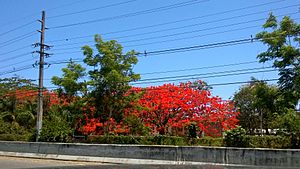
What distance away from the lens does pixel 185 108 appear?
33094 mm

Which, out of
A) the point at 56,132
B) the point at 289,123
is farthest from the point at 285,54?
the point at 56,132

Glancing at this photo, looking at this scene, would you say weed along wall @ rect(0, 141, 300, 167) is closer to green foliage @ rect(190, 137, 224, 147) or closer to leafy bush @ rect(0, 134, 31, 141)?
green foliage @ rect(190, 137, 224, 147)

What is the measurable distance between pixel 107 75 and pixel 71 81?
3232 mm

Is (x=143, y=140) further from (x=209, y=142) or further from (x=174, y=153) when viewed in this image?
(x=209, y=142)

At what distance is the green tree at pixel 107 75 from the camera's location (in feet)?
89.7

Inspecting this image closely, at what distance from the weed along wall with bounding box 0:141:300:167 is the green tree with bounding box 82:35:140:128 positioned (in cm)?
641

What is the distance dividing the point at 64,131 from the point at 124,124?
6054 mm

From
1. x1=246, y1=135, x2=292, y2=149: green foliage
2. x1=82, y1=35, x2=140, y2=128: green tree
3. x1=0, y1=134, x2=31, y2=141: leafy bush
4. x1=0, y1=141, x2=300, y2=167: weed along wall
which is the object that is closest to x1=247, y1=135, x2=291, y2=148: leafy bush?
x1=246, y1=135, x2=292, y2=149: green foliage

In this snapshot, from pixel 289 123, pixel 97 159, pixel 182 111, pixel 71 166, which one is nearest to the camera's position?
pixel 71 166

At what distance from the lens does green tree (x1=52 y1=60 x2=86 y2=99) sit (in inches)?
1112

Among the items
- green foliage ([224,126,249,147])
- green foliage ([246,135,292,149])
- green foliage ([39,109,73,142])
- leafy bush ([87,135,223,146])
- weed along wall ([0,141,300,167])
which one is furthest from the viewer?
green foliage ([39,109,73,142])

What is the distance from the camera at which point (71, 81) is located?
2803cm

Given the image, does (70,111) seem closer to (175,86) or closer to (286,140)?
(175,86)

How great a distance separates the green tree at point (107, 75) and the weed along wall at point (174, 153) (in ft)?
21.0
